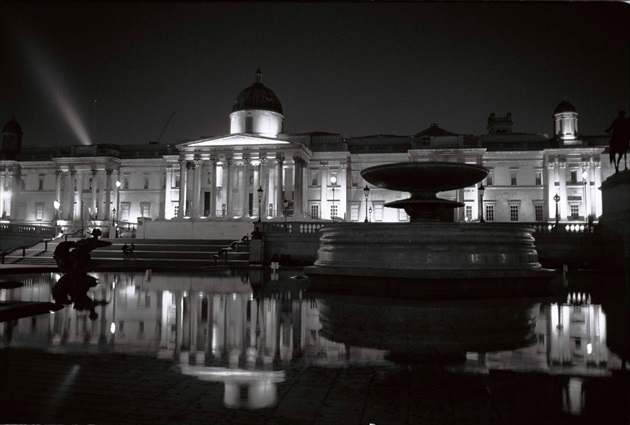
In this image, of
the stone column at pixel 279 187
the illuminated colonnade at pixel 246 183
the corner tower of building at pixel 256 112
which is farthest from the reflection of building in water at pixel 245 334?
the corner tower of building at pixel 256 112

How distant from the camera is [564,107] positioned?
2383 inches

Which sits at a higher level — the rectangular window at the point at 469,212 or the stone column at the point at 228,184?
the stone column at the point at 228,184

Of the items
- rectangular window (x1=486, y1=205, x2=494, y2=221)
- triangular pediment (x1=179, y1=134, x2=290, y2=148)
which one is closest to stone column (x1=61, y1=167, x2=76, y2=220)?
triangular pediment (x1=179, y1=134, x2=290, y2=148)

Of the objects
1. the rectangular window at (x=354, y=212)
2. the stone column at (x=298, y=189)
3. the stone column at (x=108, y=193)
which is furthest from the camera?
the stone column at (x=108, y=193)

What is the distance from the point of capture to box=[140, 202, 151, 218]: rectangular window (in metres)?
64.7

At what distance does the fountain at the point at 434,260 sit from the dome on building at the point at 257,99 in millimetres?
44156

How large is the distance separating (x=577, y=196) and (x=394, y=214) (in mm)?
19797

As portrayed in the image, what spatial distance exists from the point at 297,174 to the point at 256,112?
29.2ft

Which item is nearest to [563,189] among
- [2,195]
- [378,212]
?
[378,212]

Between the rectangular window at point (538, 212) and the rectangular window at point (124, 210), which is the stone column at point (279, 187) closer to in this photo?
the rectangular window at point (124, 210)

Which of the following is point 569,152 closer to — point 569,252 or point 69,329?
point 569,252

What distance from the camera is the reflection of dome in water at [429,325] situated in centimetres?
539

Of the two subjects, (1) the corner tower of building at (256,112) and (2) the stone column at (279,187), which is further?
(1) the corner tower of building at (256,112)

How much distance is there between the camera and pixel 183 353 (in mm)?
5059
